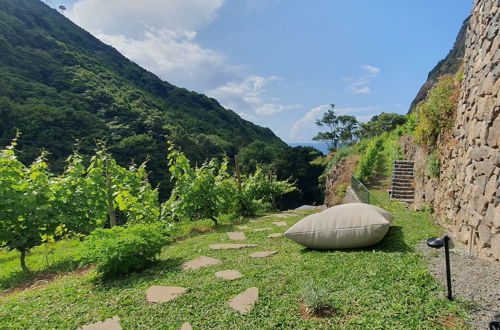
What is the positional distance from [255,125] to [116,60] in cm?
3424

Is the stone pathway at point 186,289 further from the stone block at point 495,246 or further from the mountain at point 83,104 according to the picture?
the mountain at point 83,104

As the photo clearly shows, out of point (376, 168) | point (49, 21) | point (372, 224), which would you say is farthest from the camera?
point (49, 21)

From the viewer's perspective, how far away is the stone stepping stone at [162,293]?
2.81 metres

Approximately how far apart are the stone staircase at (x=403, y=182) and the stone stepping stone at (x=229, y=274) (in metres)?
8.11

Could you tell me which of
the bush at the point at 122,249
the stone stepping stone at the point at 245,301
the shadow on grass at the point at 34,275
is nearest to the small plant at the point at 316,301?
the stone stepping stone at the point at 245,301

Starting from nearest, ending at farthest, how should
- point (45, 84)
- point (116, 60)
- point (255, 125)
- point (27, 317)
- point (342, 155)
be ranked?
point (27, 317), point (342, 155), point (45, 84), point (116, 60), point (255, 125)

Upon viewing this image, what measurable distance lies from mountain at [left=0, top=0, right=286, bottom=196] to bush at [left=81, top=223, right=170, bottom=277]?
438 inches

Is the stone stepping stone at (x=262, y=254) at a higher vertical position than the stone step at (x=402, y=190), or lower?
lower

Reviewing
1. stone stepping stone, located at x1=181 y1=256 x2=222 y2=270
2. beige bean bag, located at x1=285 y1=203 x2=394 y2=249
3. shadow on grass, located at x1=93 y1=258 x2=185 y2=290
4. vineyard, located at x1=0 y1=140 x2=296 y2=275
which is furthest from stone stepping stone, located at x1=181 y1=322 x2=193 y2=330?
beige bean bag, located at x1=285 y1=203 x2=394 y2=249

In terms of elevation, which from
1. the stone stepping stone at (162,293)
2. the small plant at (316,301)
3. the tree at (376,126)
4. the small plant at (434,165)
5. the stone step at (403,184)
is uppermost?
the tree at (376,126)

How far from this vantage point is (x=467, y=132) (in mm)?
4180

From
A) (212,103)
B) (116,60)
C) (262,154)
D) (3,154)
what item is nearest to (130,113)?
(262,154)

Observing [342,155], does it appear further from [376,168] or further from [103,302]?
[103,302]

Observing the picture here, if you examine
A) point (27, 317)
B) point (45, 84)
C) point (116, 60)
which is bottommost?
point (27, 317)
